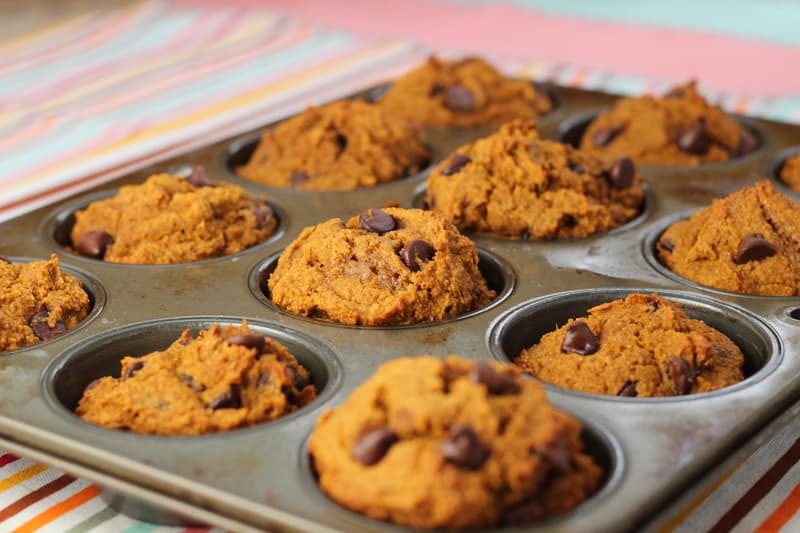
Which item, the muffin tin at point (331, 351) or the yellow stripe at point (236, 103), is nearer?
the muffin tin at point (331, 351)

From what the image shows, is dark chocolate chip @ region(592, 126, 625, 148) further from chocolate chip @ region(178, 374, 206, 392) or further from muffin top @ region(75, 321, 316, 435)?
chocolate chip @ region(178, 374, 206, 392)

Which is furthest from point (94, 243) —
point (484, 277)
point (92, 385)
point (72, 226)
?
point (484, 277)

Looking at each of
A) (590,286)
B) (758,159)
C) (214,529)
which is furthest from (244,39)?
(214,529)

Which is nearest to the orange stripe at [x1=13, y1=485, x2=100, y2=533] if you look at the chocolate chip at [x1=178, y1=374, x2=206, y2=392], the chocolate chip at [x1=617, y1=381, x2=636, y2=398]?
the chocolate chip at [x1=178, y1=374, x2=206, y2=392]

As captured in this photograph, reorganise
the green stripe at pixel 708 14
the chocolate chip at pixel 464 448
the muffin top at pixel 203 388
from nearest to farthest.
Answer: the chocolate chip at pixel 464 448, the muffin top at pixel 203 388, the green stripe at pixel 708 14

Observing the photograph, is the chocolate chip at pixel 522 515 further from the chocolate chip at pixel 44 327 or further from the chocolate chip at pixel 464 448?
the chocolate chip at pixel 44 327

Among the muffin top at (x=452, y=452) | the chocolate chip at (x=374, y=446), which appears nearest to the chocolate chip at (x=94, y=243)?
the muffin top at (x=452, y=452)
